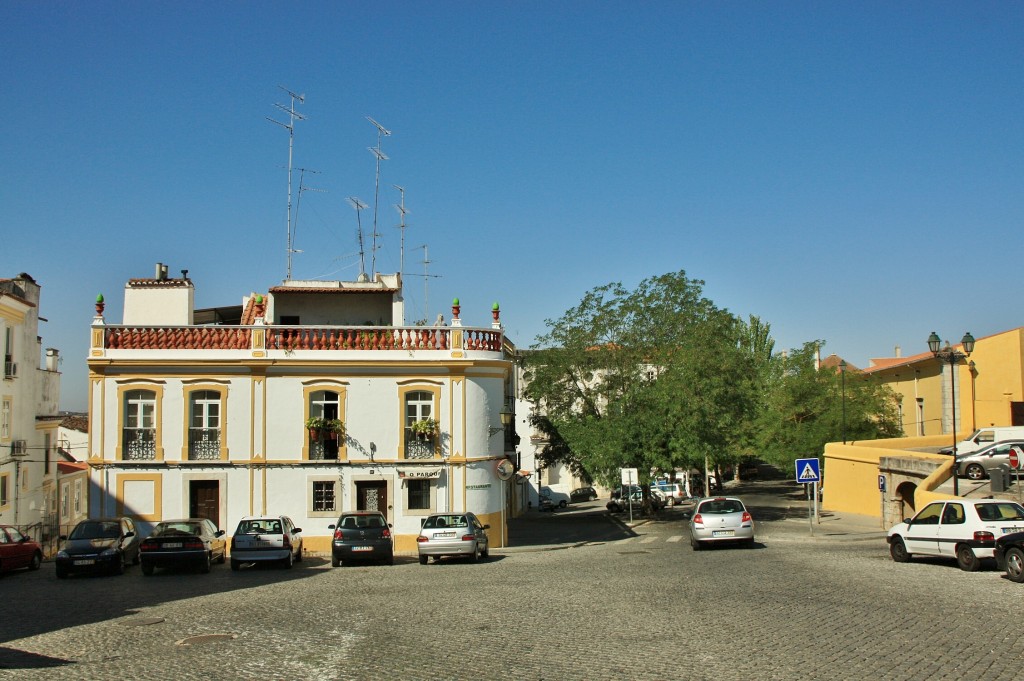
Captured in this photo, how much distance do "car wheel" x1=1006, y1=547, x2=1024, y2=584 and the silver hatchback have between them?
13.6 meters

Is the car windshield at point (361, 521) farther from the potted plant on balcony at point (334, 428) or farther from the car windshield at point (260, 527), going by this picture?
the potted plant on balcony at point (334, 428)

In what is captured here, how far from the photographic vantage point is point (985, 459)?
1430 inches

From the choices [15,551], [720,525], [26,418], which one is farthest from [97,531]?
[26,418]

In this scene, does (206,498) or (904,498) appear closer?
(206,498)

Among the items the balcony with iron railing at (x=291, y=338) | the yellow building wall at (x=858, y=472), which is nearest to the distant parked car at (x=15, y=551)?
the balcony with iron railing at (x=291, y=338)

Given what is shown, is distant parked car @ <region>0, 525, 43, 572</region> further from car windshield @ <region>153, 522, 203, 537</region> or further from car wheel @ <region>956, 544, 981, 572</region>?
car wheel @ <region>956, 544, 981, 572</region>

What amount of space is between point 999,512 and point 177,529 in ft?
64.4

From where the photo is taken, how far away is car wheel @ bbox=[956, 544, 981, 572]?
2027 centimetres

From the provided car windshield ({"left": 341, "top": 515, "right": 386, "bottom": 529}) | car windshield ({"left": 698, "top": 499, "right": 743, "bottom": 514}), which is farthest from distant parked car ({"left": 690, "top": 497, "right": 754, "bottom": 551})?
car windshield ({"left": 341, "top": 515, "right": 386, "bottom": 529})

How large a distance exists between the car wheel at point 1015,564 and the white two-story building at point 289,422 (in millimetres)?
17396

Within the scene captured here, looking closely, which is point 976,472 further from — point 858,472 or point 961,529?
point 961,529

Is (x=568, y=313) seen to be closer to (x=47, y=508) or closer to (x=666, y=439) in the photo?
(x=666, y=439)

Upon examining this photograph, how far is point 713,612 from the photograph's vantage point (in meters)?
15.4

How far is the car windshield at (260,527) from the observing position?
25.9m
